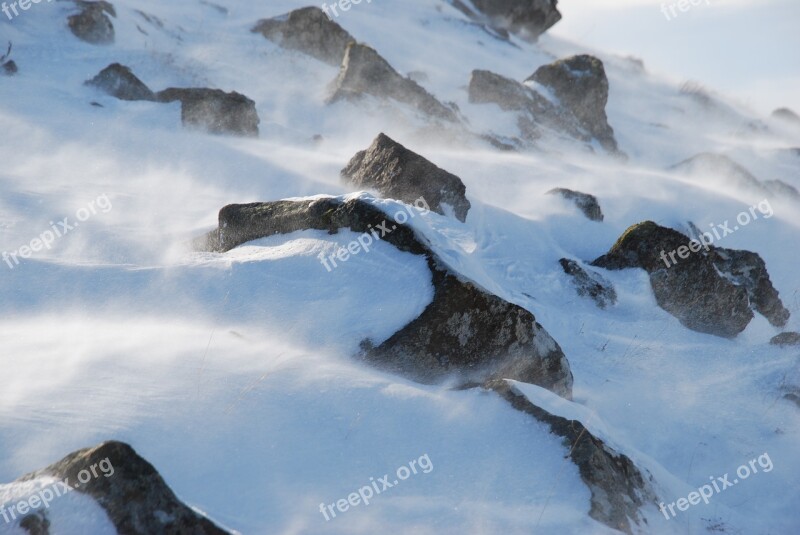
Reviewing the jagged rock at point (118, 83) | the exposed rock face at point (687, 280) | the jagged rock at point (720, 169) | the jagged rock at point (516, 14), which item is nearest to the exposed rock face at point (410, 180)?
the exposed rock face at point (687, 280)

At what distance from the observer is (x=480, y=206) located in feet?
29.8

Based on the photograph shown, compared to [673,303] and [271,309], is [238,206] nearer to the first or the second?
[271,309]

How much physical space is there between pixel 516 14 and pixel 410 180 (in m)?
24.3

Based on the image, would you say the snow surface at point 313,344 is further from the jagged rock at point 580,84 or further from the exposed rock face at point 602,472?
the jagged rock at point 580,84

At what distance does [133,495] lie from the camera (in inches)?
89.7

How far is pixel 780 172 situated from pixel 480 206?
16.1 metres

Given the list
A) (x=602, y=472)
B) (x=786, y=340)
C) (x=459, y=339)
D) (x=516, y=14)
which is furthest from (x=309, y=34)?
(x=602, y=472)

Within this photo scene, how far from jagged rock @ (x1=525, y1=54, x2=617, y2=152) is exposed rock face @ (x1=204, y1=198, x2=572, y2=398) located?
681 inches

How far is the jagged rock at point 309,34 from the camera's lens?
19109 millimetres

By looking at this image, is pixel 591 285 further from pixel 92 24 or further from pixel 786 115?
pixel 786 115

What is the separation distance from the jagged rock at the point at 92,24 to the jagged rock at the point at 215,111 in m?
4.61

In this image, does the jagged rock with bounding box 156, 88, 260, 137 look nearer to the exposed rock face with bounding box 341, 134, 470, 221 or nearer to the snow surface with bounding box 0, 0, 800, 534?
the snow surface with bounding box 0, 0, 800, 534

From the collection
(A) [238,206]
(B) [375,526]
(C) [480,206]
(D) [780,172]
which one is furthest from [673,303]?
(D) [780,172]

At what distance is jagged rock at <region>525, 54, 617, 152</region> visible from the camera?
20.4m
